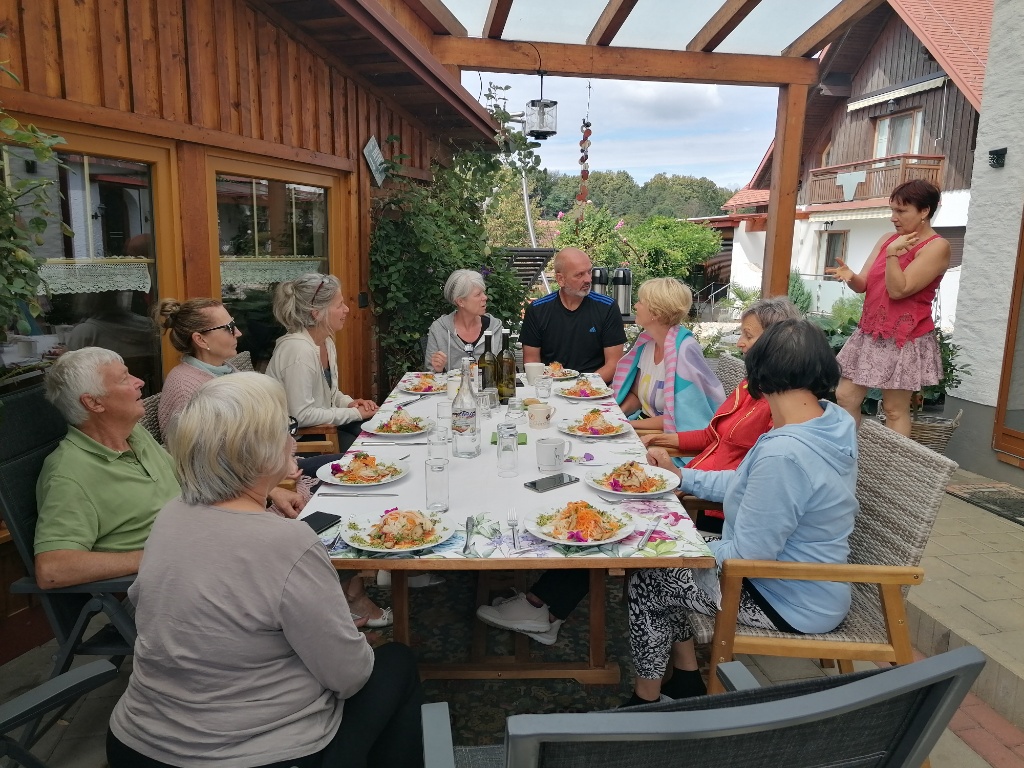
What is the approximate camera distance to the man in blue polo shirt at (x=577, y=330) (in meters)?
4.80

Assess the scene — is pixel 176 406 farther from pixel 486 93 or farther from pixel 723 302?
pixel 723 302

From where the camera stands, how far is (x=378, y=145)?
5.81 meters

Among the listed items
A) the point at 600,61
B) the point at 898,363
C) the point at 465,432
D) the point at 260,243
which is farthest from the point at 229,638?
the point at 600,61

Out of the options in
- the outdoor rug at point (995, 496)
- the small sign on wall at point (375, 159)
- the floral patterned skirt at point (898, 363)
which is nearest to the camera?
the outdoor rug at point (995, 496)

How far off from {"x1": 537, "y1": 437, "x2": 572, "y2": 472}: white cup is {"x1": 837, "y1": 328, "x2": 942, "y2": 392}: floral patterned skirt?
8.66ft

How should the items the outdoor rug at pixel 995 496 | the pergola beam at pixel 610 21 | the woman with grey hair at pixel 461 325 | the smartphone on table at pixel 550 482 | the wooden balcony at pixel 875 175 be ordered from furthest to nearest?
the wooden balcony at pixel 875 175 < the pergola beam at pixel 610 21 < the woman with grey hair at pixel 461 325 < the outdoor rug at pixel 995 496 < the smartphone on table at pixel 550 482

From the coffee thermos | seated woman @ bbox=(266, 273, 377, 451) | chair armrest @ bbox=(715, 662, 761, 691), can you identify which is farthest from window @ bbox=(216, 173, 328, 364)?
the coffee thermos

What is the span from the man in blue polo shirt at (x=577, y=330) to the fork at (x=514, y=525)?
2.70m

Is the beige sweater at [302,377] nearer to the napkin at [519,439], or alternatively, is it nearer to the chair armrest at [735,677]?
the napkin at [519,439]

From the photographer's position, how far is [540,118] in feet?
27.0

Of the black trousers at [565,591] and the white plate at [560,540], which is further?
the black trousers at [565,591]

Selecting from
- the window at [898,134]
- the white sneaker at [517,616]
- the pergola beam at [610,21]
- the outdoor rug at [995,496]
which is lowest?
the white sneaker at [517,616]

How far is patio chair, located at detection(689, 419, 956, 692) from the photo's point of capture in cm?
195

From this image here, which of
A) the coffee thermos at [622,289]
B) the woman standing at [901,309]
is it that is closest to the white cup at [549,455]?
the woman standing at [901,309]
